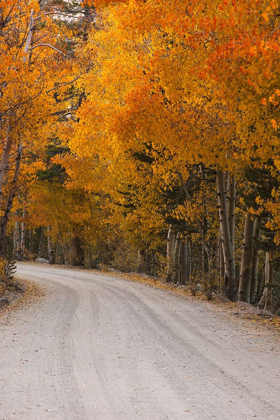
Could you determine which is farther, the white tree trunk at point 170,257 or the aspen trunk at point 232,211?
the white tree trunk at point 170,257

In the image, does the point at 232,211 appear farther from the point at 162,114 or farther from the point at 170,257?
the point at 170,257

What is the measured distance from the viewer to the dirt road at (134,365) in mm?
5551

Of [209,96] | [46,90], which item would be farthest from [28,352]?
[46,90]

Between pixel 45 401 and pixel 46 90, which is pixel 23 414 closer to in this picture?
pixel 45 401

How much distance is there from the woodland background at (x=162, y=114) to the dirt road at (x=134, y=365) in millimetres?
2943

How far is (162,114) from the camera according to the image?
529 inches

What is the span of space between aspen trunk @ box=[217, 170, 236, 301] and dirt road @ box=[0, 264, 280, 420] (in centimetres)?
360

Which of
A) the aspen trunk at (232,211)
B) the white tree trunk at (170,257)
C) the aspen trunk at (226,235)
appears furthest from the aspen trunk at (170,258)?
the aspen trunk at (226,235)

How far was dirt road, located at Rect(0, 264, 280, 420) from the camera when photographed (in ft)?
18.2

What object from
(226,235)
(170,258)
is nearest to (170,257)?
(170,258)

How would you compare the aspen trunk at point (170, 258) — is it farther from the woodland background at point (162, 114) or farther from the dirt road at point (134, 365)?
the dirt road at point (134, 365)

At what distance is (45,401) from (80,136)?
17.6m

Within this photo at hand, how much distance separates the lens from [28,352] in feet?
27.0

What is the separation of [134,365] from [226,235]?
31.1 feet
